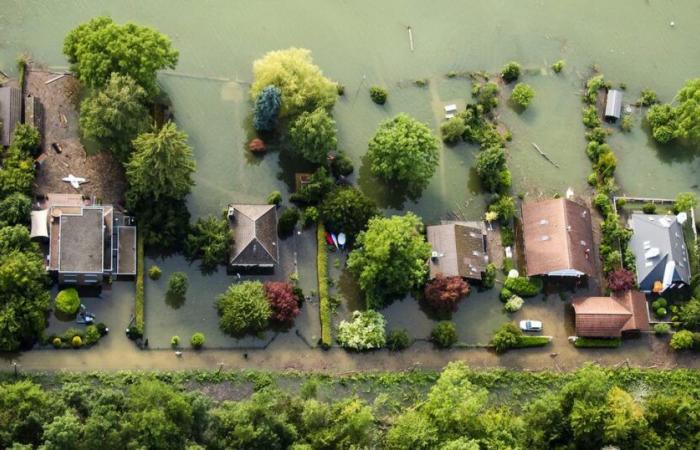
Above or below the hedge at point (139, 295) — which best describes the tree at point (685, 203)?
above

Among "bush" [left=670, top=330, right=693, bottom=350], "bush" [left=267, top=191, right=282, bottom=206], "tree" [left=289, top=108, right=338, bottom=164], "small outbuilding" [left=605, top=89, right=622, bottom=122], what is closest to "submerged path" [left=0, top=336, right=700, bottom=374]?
"bush" [left=670, top=330, right=693, bottom=350]

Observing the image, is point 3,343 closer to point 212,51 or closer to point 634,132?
point 212,51

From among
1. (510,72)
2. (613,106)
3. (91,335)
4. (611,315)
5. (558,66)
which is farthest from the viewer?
(558,66)

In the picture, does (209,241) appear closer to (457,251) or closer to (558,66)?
(457,251)

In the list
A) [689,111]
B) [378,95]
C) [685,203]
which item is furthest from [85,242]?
[689,111]

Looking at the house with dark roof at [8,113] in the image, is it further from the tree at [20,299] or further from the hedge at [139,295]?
the hedge at [139,295]

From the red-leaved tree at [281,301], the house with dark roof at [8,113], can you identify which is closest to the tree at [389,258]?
the red-leaved tree at [281,301]
